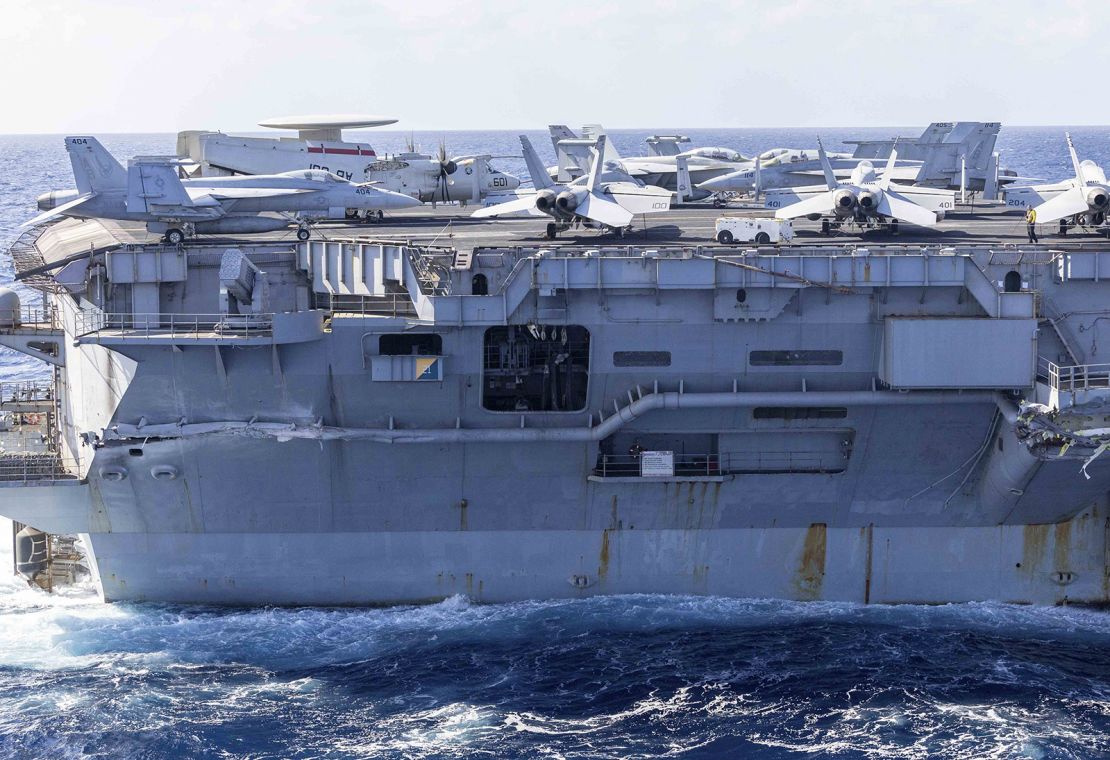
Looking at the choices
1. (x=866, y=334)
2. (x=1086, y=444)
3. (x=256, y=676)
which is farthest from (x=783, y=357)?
(x=256, y=676)

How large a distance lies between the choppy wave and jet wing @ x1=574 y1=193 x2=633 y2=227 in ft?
31.1

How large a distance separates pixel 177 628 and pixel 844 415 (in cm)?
1410

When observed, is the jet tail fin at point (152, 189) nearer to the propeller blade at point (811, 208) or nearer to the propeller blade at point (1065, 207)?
the propeller blade at point (811, 208)

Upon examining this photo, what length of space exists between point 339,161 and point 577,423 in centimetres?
2069

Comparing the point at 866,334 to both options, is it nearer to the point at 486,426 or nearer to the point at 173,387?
the point at 486,426

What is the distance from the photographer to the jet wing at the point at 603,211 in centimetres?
3145

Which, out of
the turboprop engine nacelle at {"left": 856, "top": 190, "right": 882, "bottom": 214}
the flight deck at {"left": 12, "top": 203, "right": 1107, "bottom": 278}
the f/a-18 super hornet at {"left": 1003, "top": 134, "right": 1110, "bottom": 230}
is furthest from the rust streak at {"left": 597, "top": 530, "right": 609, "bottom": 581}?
the f/a-18 super hornet at {"left": 1003, "top": 134, "right": 1110, "bottom": 230}

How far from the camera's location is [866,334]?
2539 centimetres

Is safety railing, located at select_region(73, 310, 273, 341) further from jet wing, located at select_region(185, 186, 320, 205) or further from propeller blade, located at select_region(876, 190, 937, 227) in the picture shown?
propeller blade, located at select_region(876, 190, 937, 227)

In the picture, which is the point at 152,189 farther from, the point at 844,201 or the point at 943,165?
the point at 943,165

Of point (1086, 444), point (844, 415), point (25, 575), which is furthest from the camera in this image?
point (25, 575)

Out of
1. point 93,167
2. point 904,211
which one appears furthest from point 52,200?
point 904,211

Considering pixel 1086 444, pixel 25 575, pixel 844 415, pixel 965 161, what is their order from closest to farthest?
pixel 1086 444 → pixel 844 415 → pixel 25 575 → pixel 965 161

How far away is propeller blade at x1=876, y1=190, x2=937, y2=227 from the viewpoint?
32.6 metres
